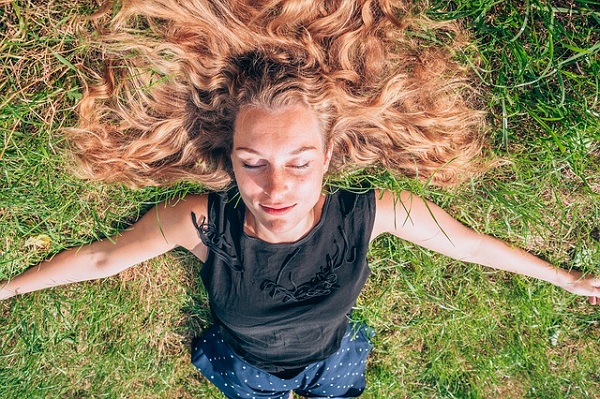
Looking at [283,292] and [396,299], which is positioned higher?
[283,292]

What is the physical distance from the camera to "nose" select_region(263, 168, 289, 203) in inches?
97.4

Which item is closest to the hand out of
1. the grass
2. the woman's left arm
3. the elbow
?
the woman's left arm

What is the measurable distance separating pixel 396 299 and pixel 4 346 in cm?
315

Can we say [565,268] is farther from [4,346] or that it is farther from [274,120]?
[4,346]

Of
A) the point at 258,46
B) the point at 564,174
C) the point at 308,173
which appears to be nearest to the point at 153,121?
the point at 258,46

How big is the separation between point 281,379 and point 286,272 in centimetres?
88

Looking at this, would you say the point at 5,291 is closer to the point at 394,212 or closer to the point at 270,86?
the point at 270,86

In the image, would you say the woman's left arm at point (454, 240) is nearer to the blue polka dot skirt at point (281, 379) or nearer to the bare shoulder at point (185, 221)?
the blue polka dot skirt at point (281, 379)

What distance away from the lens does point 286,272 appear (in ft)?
10.1

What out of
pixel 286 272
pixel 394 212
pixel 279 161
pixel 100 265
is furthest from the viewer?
pixel 100 265

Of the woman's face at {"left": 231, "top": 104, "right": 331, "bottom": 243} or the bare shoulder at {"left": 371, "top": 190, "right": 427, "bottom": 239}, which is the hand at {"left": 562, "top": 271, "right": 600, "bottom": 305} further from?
the woman's face at {"left": 231, "top": 104, "right": 331, "bottom": 243}

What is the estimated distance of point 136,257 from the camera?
3275mm

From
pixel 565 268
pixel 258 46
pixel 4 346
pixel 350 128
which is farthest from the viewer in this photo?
pixel 4 346

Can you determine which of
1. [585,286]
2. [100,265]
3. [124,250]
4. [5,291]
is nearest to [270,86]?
[124,250]
